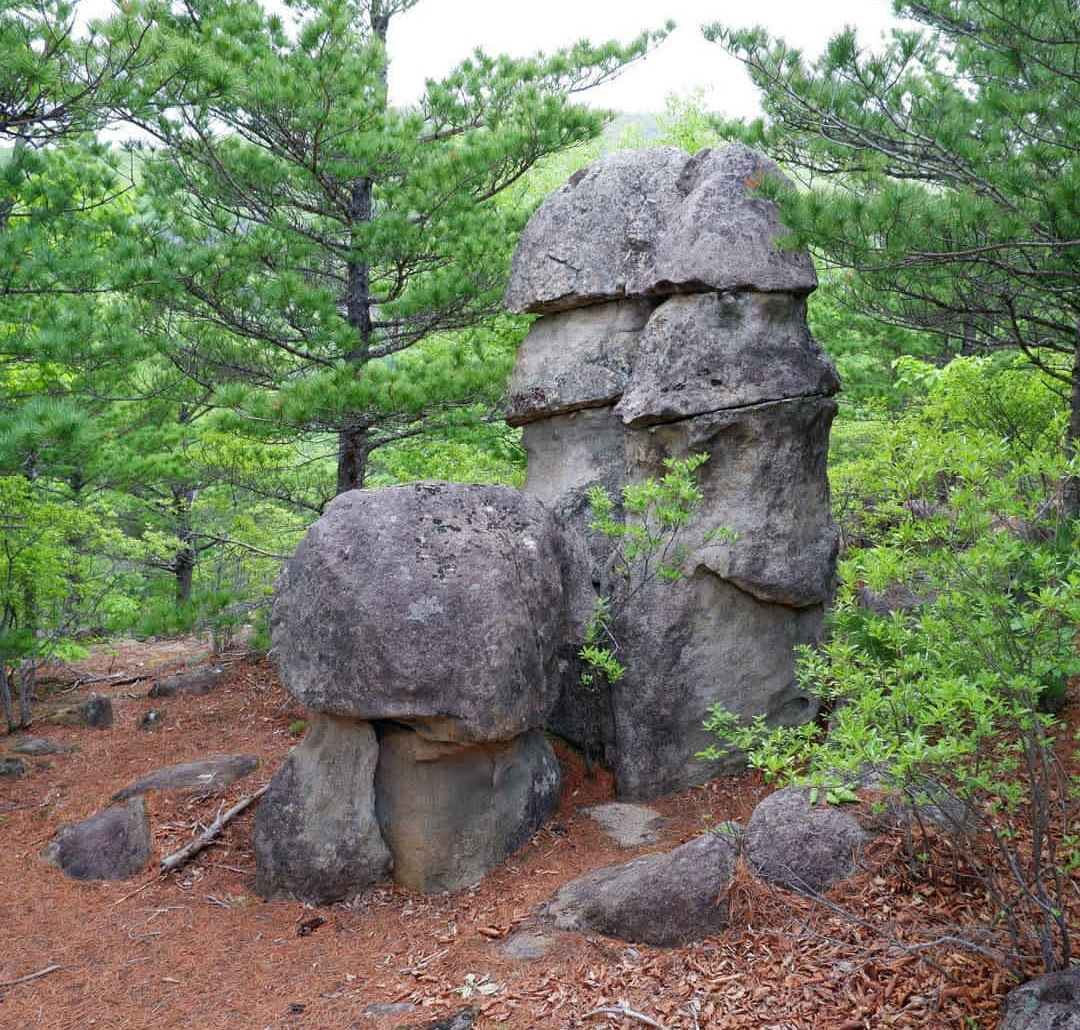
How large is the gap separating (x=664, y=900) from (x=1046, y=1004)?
73.6 inches

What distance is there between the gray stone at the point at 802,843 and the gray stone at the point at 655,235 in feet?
12.4

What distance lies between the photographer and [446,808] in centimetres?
608

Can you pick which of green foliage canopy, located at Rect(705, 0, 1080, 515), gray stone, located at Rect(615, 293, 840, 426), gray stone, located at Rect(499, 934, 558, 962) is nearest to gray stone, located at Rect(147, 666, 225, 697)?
gray stone, located at Rect(615, 293, 840, 426)

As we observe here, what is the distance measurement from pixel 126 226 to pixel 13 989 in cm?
653

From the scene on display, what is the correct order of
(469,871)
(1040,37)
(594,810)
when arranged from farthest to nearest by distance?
(594,810) < (469,871) < (1040,37)

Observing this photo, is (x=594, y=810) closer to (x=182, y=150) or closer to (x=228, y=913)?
(x=228, y=913)

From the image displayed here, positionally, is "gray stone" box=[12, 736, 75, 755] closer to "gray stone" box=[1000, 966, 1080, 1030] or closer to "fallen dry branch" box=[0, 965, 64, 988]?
"fallen dry branch" box=[0, 965, 64, 988]

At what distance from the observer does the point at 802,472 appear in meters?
7.27

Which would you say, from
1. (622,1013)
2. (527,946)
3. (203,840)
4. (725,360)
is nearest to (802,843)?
(622,1013)

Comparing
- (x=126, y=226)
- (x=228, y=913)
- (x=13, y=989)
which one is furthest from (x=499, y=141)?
(x=13, y=989)

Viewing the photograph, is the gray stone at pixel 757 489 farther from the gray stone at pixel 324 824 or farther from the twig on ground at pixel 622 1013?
the twig on ground at pixel 622 1013

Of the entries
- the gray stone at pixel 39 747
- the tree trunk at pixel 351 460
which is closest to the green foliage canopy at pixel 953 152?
the tree trunk at pixel 351 460

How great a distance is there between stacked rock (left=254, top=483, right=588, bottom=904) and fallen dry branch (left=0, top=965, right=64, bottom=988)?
123cm

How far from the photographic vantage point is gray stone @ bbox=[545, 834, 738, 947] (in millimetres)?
4680
